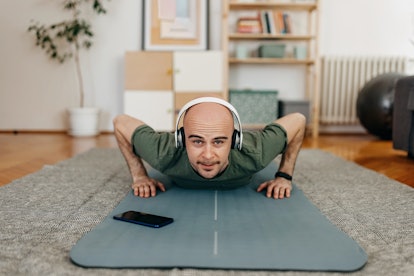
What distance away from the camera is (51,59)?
469 centimetres

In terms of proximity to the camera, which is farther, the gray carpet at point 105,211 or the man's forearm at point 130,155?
the man's forearm at point 130,155

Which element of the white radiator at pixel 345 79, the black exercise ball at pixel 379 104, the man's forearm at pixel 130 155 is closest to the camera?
the man's forearm at pixel 130 155

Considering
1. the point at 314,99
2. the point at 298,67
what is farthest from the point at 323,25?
the point at 314,99

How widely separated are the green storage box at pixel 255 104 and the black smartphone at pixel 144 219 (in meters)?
3.09

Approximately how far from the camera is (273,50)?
14.5 feet

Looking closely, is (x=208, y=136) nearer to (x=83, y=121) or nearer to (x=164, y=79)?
(x=164, y=79)

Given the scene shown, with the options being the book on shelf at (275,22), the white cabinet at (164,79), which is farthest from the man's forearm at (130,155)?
the book on shelf at (275,22)

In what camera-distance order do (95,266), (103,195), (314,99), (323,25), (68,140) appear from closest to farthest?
(95,266) → (103,195) → (68,140) → (314,99) → (323,25)

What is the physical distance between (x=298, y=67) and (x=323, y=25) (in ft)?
1.73

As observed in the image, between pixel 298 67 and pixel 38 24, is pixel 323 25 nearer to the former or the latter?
pixel 298 67

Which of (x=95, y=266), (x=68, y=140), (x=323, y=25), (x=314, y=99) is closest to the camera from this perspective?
(x=95, y=266)

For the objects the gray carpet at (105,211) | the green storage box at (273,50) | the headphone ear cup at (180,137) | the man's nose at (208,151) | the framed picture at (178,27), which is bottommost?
the gray carpet at (105,211)

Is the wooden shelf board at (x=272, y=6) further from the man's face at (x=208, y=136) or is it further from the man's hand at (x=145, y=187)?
the man's face at (x=208, y=136)

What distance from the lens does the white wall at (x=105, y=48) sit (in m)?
4.65
